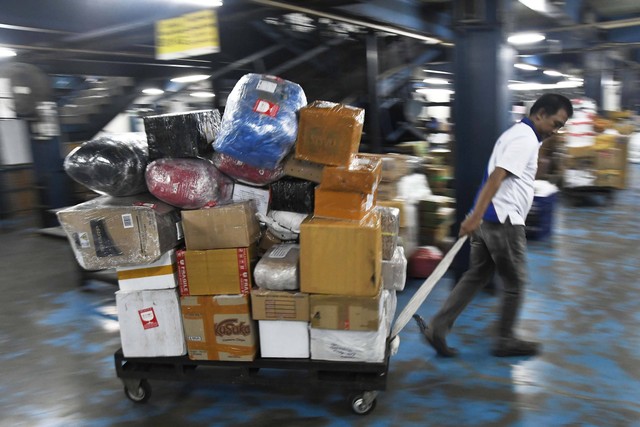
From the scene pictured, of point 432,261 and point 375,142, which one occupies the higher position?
point 375,142

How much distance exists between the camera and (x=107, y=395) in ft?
10.6

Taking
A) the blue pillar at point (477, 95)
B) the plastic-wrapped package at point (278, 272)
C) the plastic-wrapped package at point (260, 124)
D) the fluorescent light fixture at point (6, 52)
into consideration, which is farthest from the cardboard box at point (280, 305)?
the fluorescent light fixture at point (6, 52)

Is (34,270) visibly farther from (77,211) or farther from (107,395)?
(77,211)

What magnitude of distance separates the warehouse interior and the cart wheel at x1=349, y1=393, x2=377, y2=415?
0.01m

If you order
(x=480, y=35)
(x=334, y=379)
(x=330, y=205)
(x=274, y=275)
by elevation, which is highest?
(x=480, y=35)

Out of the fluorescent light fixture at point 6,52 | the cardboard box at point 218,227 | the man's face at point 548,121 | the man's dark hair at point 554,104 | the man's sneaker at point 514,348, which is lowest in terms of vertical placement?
the man's sneaker at point 514,348

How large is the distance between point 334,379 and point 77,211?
182cm

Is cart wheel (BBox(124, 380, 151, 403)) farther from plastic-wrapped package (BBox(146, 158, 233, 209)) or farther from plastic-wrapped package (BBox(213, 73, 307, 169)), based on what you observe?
plastic-wrapped package (BBox(213, 73, 307, 169))

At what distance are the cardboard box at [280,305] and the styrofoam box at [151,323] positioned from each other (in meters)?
0.53

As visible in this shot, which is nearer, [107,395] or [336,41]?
[107,395]

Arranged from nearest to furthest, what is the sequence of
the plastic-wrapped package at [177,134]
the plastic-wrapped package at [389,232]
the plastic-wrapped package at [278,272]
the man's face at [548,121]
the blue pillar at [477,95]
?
the plastic-wrapped package at [278,272] < the plastic-wrapped package at [177,134] < the plastic-wrapped package at [389,232] < the man's face at [548,121] < the blue pillar at [477,95]

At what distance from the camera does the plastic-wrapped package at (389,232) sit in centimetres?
305

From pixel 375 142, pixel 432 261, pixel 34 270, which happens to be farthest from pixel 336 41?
pixel 34 270

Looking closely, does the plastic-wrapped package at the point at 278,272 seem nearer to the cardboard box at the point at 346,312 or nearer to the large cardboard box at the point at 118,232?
the cardboard box at the point at 346,312
